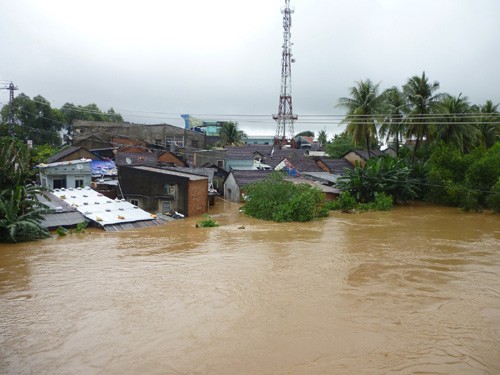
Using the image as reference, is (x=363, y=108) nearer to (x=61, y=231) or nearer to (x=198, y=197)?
(x=198, y=197)

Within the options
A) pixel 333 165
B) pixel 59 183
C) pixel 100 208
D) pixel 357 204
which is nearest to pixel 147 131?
pixel 59 183

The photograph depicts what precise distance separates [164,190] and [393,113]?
18.1m

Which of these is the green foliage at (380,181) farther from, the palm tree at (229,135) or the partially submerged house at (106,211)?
the palm tree at (229,135)

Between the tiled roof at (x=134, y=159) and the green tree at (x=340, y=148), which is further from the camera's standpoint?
the green tree at (x=340, y=148)

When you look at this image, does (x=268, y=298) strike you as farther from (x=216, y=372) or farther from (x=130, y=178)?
(x=130, y=178)

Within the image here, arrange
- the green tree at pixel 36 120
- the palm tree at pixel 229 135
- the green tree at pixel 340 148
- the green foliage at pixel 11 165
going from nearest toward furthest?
1. the green foliage at pixel 11 165
2. the green tree at pixel 36 120
3. the green tree at pixel 340 148
4. the palm tree at pixel 229 135

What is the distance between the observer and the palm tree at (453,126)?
2942 cm

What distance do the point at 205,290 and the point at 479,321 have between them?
277 inches

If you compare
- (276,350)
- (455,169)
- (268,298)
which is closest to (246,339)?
(276,350)

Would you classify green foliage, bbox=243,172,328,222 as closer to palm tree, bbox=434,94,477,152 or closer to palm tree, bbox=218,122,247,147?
palm tree, bbox=434,94,477,152

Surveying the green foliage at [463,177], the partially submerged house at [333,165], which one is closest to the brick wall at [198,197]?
the green foliage at [463,177]

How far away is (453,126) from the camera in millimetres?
29906

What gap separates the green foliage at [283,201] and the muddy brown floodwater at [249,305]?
5001 mm

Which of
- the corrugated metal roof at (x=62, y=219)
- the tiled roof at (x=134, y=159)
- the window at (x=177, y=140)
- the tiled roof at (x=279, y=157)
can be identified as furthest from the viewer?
the window at (x=177, y=140)
